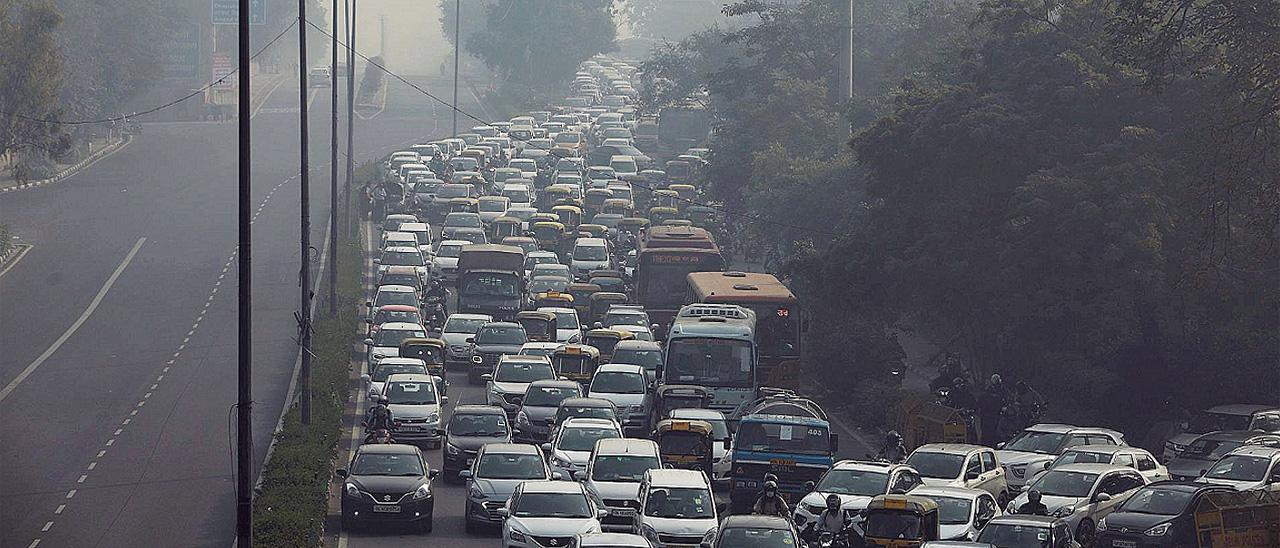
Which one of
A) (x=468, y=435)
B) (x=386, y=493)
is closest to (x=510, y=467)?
(x=386, y=493)

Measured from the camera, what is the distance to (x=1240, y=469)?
33.7 meters

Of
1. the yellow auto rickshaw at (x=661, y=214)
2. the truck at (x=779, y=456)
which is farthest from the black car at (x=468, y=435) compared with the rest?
the yellow auto rickshaw at (x=661, y=214)

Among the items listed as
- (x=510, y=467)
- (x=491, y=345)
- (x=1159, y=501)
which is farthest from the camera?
(x=491, y=345)

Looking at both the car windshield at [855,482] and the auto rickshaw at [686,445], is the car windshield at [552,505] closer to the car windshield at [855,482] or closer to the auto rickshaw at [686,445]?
the car windshield at [855,482]

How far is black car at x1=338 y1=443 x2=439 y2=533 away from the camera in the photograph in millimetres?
30297

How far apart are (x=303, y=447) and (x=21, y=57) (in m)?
51.4

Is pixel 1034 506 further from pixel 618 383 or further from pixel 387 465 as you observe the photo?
pixel 618 383

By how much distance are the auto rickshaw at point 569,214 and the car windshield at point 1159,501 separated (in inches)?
1958

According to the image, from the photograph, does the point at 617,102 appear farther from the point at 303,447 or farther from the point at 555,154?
the point at 303,447

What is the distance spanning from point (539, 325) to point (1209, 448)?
67.8 feet

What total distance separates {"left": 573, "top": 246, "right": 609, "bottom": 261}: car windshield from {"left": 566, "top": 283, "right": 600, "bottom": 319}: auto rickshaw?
6629 mm

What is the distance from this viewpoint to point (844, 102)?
7925 cm

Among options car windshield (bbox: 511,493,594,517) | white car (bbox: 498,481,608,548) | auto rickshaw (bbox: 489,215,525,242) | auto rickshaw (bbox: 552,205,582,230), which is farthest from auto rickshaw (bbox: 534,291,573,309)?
car windshield (bbox: 511,493,594,517)

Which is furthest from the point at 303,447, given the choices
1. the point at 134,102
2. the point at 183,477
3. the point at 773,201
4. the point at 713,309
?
the point at 134,102
